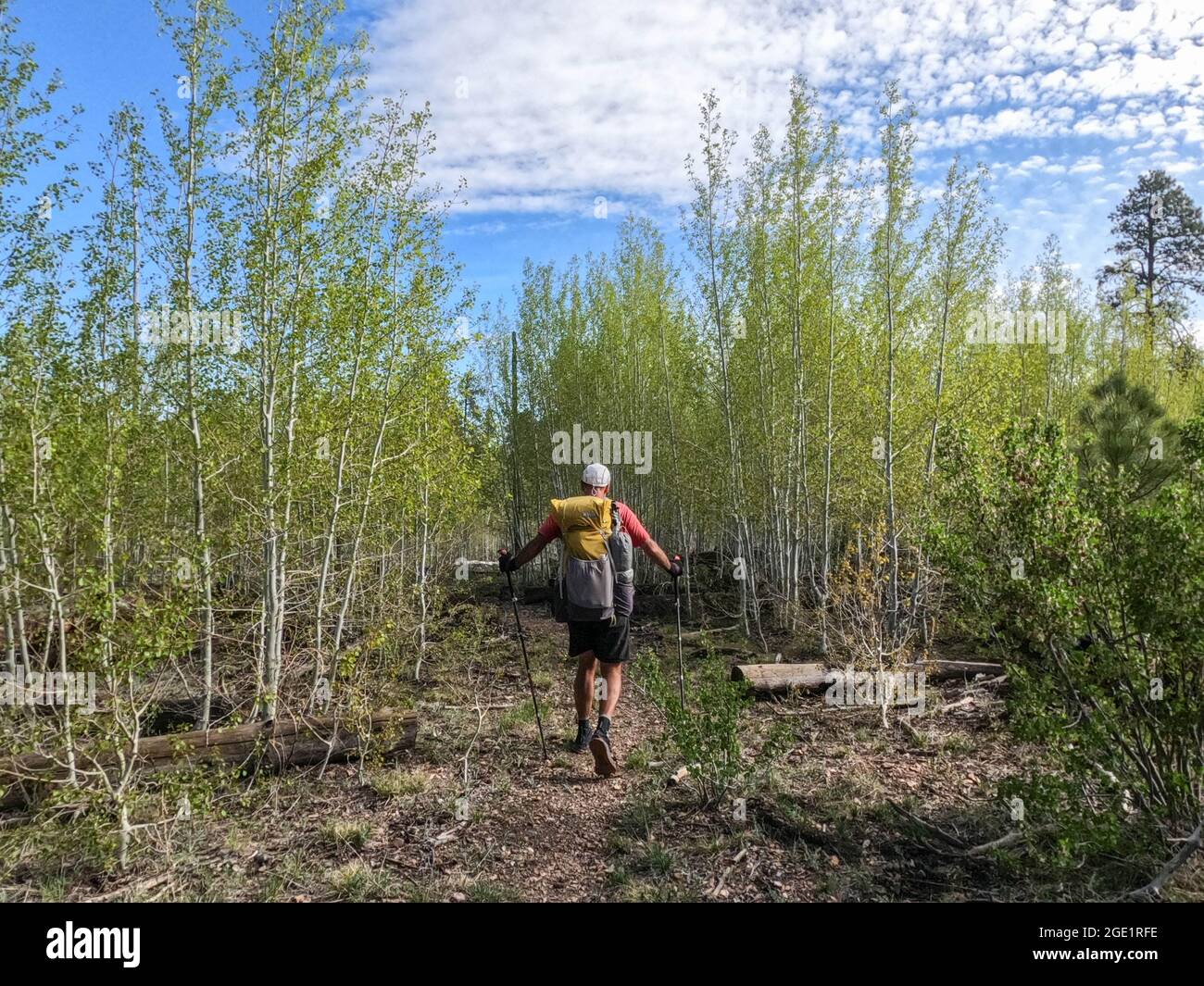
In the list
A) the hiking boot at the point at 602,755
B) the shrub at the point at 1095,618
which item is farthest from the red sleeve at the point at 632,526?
the shrub at the point at 1095,618

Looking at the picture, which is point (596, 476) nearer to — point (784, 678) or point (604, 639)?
point (604, 639)

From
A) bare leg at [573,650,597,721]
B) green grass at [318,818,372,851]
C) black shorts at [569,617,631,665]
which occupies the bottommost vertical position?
green grass at [318,818,372,851]

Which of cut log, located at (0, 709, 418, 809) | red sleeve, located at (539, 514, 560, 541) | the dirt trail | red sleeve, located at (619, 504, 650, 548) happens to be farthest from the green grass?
red sleeve, located at (619, 504, 650, 548)

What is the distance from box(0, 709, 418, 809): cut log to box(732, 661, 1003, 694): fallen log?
3.22 metres

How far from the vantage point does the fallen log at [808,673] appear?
6.82m

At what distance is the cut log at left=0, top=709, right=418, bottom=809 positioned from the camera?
4664 millimetres

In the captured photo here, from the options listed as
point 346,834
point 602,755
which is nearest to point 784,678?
point 602,755

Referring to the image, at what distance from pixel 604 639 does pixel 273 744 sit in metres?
2.57

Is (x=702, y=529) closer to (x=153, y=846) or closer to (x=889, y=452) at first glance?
(x=889, y=452)

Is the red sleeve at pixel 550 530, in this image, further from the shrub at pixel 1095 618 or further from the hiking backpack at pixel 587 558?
the shrub at pixel 1095 618

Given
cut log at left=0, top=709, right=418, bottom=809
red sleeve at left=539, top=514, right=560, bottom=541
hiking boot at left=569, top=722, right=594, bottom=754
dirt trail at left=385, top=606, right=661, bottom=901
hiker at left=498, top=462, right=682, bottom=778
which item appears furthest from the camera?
hiking boot at left=569, top=722, right=594, bottom=754

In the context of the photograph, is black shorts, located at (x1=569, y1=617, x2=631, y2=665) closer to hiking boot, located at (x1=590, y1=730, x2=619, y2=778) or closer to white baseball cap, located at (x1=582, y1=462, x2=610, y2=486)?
hiking boot, located at (x1=590, y1=730, x2=619, y2=778)

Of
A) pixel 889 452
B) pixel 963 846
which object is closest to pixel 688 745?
pixel 963 846

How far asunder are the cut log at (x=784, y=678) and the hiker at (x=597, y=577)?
223cm
